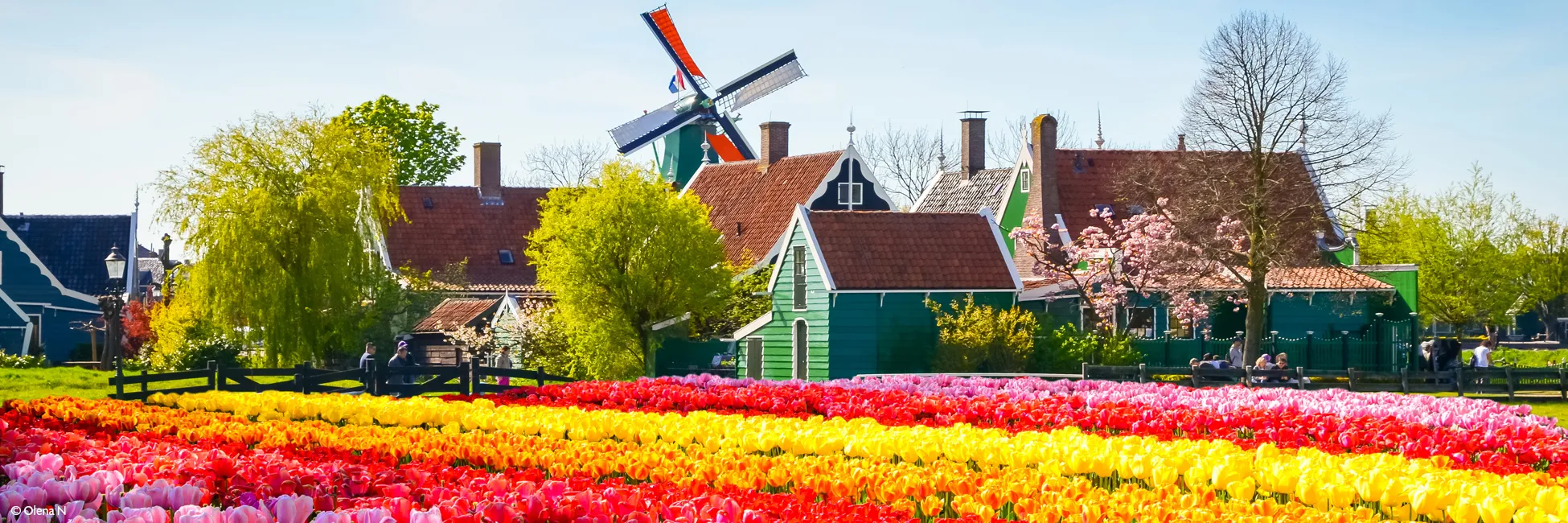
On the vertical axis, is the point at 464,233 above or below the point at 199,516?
above

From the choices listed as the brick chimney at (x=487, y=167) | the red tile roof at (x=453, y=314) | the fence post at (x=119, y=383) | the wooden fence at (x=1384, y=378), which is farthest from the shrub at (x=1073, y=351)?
the brick chimney at (x=487, y=167)

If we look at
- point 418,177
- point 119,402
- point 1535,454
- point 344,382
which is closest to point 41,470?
point 119,402

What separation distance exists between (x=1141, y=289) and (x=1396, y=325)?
6260 millimetres

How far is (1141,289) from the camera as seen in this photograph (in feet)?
137

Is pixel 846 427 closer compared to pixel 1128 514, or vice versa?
pixel 1128 514

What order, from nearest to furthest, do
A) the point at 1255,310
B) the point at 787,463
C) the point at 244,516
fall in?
the point at 244,516
the point at 787,463
the point at 1255,310

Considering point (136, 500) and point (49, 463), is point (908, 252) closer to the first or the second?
point (49, 463)

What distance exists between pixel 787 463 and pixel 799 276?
25.1 meters

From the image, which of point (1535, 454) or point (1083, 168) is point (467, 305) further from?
point (1535, 454)

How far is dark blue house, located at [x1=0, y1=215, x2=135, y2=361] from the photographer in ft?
179

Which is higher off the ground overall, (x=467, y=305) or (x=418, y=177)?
(x=418, y=177)

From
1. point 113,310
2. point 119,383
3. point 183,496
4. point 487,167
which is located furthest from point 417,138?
point 183,496

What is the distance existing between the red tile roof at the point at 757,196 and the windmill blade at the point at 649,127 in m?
11.8

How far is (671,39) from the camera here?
227 ft
